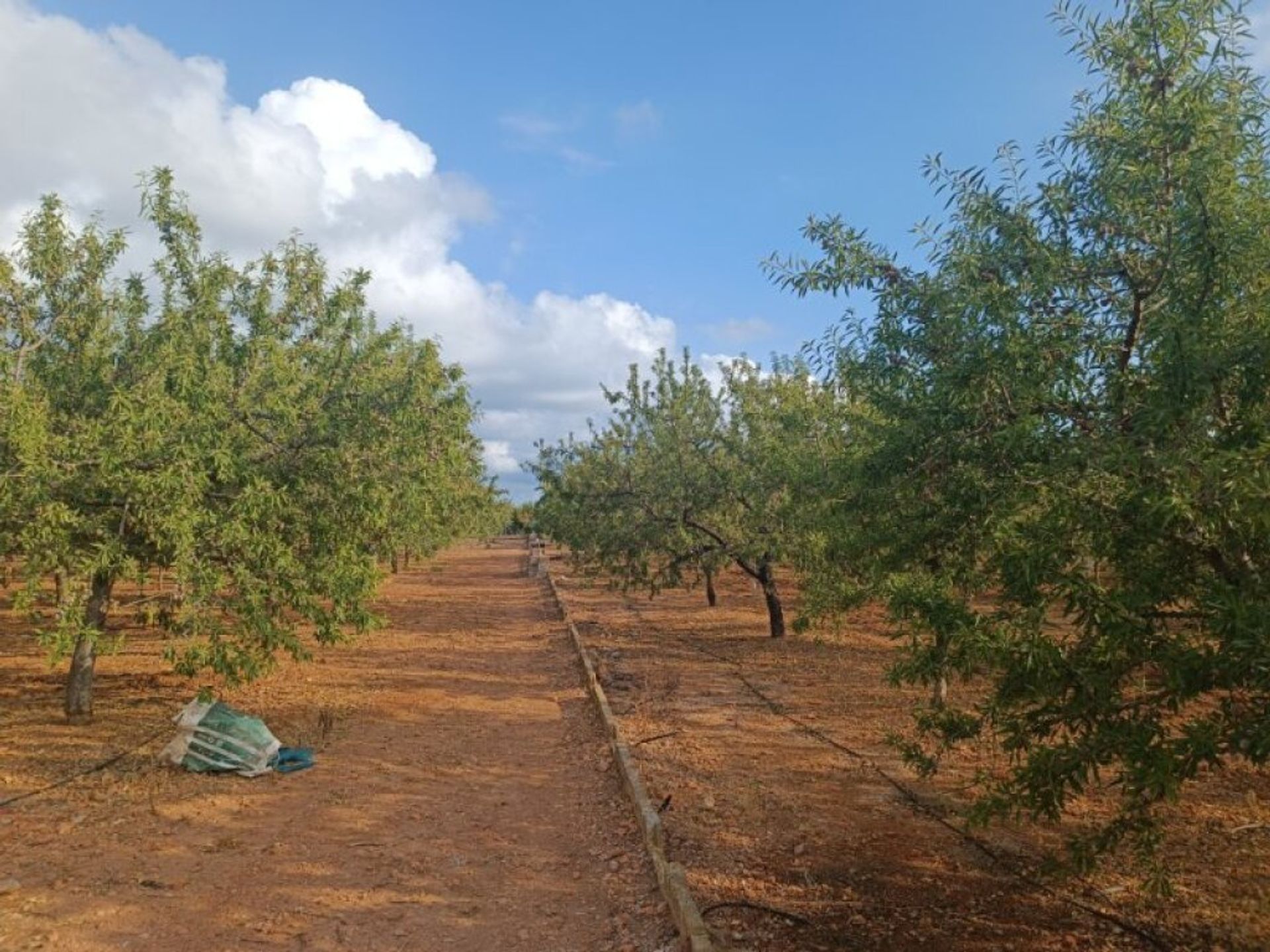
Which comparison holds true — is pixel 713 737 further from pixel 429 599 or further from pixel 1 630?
pixel 429 599

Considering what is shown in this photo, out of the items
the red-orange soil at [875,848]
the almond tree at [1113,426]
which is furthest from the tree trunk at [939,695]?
the almond tree at [1113,426]

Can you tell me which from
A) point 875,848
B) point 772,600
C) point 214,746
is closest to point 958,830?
point 875,848

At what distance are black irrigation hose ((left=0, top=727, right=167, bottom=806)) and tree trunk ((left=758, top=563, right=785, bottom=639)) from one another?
37.5 feet

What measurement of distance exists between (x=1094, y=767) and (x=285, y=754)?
8.12 metres

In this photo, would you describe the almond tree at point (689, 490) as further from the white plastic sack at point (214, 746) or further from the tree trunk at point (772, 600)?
the white plastic sack at point (214, 746)

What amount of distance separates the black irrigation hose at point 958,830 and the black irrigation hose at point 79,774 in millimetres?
7820

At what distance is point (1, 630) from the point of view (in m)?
17.6

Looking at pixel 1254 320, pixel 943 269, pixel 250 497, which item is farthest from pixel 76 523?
pixel 1254 320

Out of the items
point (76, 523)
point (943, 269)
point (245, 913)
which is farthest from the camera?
point (76, 523)

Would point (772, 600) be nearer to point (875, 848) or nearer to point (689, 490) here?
point (689, 490)

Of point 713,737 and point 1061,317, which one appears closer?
point 1061,317

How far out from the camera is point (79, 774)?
873 centimetres

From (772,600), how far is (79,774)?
42.0 ft

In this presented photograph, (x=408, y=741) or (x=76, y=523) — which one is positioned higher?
(x=76, y=523)
